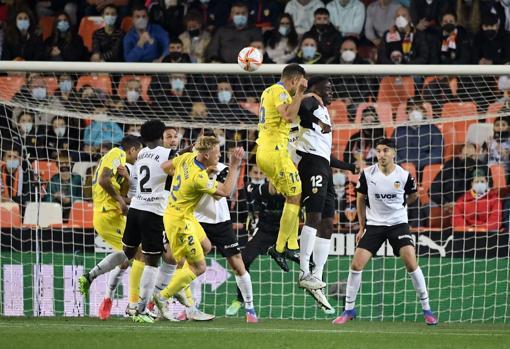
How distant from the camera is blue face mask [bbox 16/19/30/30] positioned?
21.1m

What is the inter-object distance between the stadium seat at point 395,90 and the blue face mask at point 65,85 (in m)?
4.52

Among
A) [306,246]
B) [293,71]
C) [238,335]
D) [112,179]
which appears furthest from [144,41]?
[238,335]

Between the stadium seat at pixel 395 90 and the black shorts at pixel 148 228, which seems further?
the stadium seat at pixel 395 90

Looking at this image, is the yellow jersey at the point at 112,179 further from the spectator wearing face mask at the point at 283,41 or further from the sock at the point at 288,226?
the spectator wearing face mask at the point at 283,41

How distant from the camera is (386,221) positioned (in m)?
14.2

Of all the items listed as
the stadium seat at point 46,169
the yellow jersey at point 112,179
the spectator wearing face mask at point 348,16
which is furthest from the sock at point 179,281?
the spectator wearing face mask at point 348,16

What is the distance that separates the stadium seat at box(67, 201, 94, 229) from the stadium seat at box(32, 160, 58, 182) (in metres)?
0.53

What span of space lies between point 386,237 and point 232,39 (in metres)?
6.78

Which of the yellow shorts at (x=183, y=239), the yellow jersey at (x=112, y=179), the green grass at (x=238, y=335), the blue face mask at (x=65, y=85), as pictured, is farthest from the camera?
the blue face mask at (x=65, y=85)

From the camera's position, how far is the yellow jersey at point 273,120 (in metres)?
12.6

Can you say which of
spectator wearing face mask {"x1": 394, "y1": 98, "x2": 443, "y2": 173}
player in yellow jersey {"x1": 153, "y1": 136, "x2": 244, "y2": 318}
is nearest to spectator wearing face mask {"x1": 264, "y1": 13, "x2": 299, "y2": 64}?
spectator wearing face mask {"x1": 394, "y1": 98, "x2": 443, "y2": 173}

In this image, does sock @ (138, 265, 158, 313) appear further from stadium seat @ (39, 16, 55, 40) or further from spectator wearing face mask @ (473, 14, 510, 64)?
stadium seat @ (39, 16, 55, 40)

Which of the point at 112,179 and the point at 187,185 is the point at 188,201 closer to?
the point at 187,185

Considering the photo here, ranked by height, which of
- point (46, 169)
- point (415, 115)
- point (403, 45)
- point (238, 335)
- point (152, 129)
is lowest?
point (238, 335)
